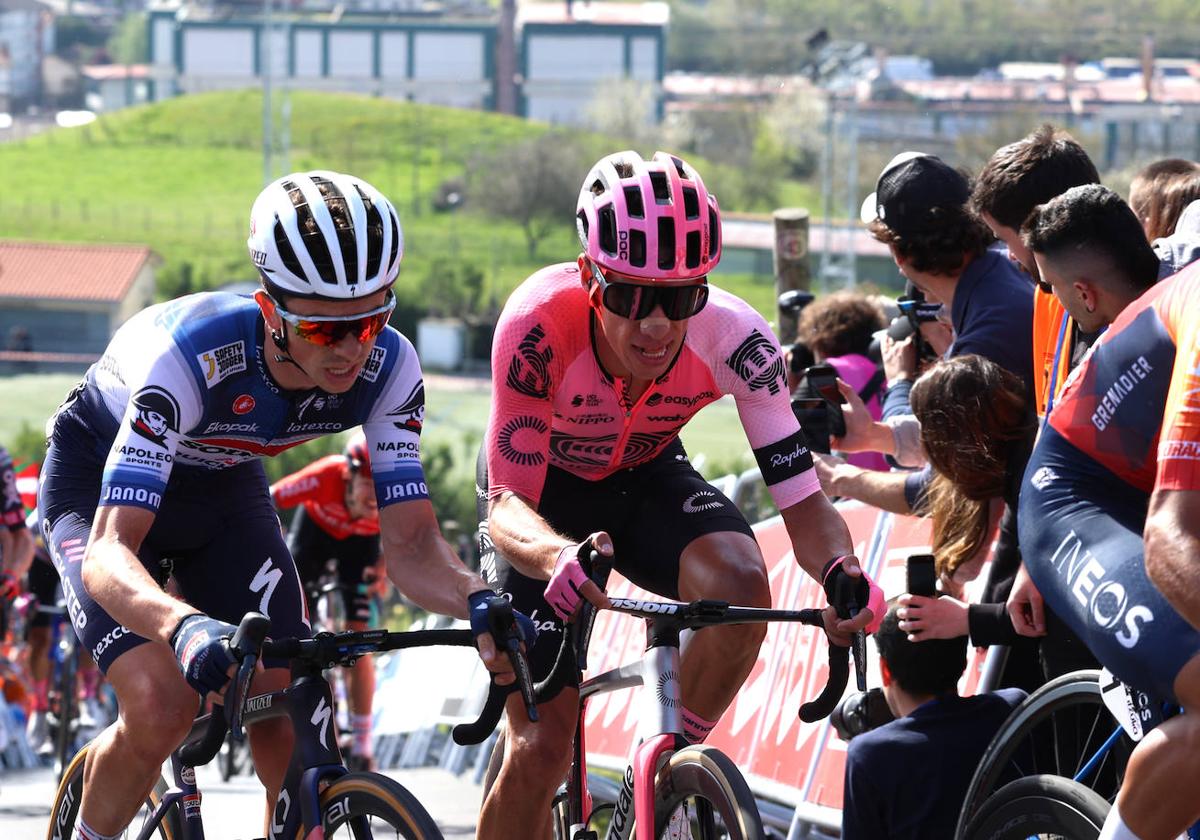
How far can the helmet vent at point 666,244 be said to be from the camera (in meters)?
4.48

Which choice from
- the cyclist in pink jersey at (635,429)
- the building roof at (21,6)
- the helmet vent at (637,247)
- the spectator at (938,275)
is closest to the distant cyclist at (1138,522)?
the cyclist in pink jersey at (635,429)

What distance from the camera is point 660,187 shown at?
462 centimetres

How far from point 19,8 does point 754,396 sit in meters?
177

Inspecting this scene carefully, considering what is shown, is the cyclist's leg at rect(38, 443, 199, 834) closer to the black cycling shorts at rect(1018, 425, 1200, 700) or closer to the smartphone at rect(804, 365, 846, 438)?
the black cycling shorts at rect(1018, 425, 1200, 700)

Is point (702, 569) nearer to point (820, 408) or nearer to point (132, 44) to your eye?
point (820, 408)

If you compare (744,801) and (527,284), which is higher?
(527,284)

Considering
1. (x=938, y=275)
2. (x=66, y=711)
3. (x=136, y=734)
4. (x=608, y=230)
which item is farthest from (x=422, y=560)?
(x=66, y=711)

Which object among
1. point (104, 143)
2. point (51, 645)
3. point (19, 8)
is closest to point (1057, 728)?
point (51, 645)

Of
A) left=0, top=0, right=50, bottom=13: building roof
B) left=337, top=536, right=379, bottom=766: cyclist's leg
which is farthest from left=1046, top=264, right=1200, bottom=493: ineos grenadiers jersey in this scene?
left=0, top=0, right=50, bottom=13: building roof

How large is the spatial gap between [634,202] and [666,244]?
0.16 metres

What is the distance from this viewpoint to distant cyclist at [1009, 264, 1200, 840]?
334 cm

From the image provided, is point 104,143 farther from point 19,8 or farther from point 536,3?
point 19,8

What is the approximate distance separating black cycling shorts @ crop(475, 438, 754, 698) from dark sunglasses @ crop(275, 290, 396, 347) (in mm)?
906

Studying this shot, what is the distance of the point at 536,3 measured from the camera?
475 feet
